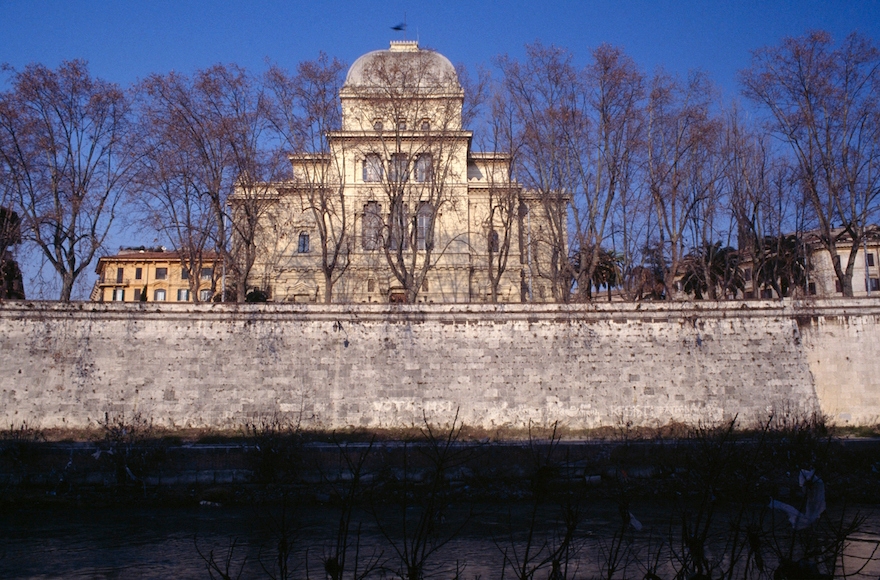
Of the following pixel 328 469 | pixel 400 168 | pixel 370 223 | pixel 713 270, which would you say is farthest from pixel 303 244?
pixel 328 469

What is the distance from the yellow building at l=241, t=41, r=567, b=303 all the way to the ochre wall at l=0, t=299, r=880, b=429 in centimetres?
805

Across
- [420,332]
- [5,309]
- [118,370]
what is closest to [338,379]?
[420,332]

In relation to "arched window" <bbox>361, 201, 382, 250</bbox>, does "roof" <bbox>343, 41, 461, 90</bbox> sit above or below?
above

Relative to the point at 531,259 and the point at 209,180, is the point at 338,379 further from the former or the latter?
the point at 531,259

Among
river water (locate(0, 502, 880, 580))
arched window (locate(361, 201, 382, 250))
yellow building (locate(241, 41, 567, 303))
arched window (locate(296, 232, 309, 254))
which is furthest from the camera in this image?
arched window (locate(296, 232, 309, 254))

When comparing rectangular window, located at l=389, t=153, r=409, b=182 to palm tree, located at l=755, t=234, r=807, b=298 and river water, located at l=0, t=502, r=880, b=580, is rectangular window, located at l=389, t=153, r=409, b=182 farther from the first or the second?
river water, located at l=0, t=502, r=880, b=580

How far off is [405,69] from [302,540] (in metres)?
20.3

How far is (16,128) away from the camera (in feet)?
76.0

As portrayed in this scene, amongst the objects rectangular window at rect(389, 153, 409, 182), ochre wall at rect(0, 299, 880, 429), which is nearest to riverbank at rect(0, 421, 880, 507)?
ochre wall at rect(0, 299, 880, 429)

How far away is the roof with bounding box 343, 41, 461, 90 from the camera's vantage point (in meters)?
28.5

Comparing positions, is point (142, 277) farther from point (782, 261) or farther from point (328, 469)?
point (782, 261)

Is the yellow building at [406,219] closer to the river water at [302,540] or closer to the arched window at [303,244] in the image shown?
the arched window at [303,244]

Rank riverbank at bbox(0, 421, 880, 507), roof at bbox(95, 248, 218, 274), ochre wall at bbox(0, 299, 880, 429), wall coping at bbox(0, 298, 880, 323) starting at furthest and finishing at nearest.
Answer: roof at bbox(95, 248, 218, 274)
wall coping at bbox(0, 298, 880, 323)
ochre wall at bbox(0, 299, 880, 429)
riverbank at bbox(0, 421, 880, 507)

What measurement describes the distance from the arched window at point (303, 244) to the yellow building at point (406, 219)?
0.05m
